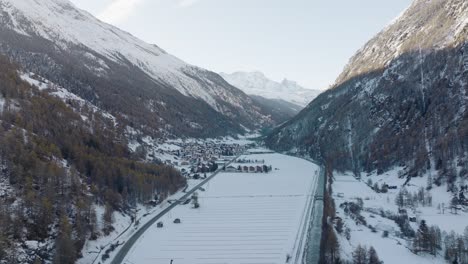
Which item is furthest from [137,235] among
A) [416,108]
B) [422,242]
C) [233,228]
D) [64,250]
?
[416,108]

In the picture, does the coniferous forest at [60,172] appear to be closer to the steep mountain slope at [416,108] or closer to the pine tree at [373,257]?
the pine tree at [373,257]

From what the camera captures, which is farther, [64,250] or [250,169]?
[250,169]

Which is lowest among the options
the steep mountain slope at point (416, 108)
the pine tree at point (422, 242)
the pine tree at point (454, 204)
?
the pine tree at point (422, 242)

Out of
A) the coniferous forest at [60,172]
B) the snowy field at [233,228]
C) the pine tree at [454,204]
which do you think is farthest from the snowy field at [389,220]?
the coniferous forest at [60,172]

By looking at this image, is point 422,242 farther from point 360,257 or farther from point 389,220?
point 389,220

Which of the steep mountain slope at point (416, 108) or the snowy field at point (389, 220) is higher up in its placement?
the steep mountain slope at point (416, 108)

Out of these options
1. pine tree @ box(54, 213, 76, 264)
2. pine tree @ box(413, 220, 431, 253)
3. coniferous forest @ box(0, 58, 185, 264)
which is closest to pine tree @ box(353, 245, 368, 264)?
pine tree @ box(413, 220, 431, 253)
